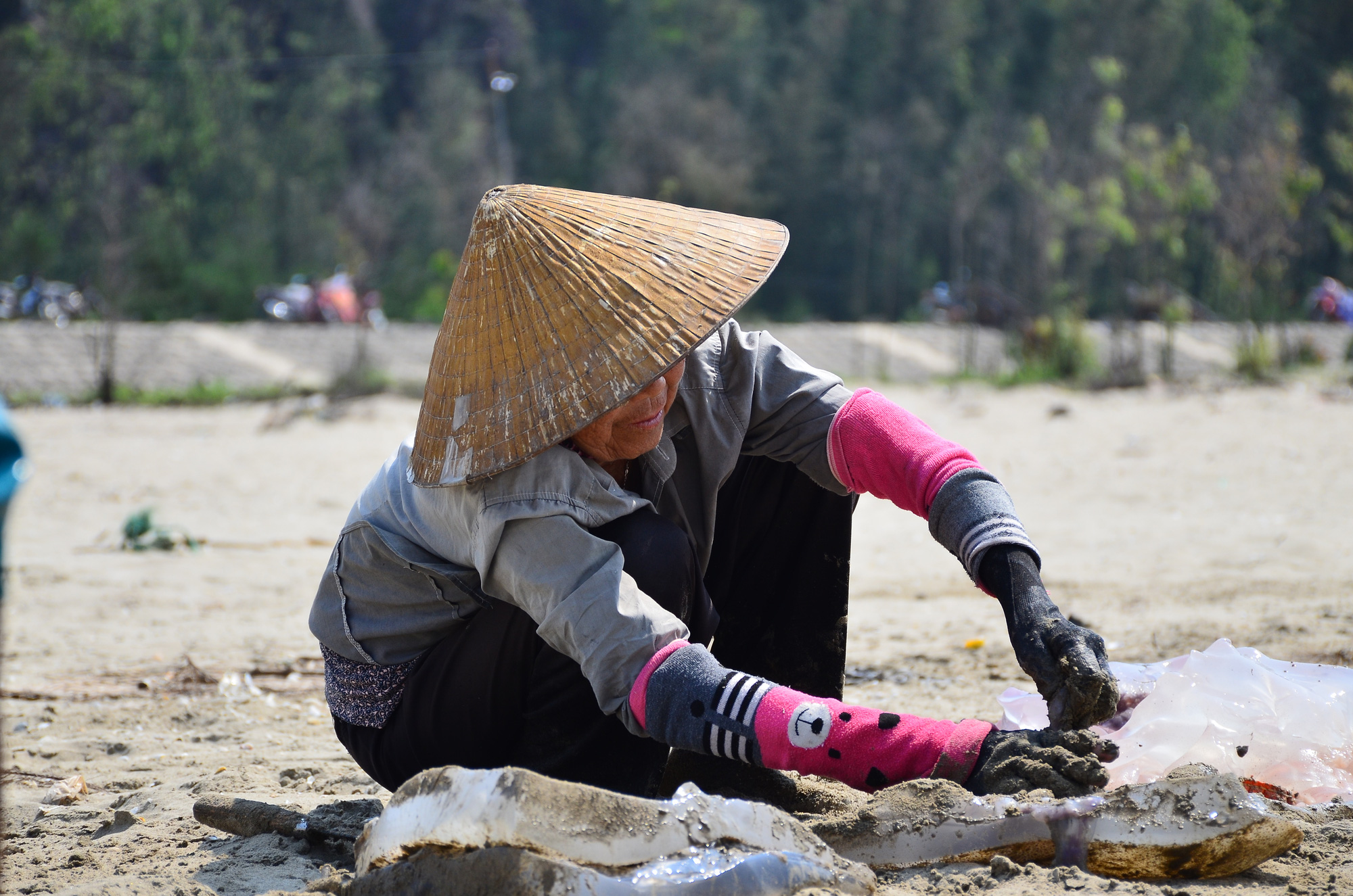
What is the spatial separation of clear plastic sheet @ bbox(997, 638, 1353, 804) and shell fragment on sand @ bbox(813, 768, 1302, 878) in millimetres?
249

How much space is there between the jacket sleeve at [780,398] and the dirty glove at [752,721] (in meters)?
0.53

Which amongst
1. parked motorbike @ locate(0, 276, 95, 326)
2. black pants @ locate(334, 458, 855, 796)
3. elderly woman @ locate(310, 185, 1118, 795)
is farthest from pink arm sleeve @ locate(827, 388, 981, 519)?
parked motorbike @ locate(0, 276, 95, 326)

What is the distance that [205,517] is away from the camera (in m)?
6.20

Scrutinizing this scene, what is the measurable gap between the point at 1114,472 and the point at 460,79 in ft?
98.7

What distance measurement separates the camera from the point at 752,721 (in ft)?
5.05

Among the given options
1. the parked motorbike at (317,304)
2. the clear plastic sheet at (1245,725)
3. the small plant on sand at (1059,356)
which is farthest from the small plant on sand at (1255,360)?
the parked motorbike at (317,304)

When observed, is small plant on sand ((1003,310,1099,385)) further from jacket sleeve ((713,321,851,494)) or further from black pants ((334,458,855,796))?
jacket sleeve ((713,321,851,494))

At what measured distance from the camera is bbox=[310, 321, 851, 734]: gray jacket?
156 cm

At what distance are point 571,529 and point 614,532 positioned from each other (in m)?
0.15

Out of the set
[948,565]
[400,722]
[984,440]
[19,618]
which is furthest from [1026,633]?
[984,440]

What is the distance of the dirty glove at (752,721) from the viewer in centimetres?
154

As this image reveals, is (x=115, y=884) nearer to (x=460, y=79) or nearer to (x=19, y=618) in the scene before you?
(x=19, y=618)

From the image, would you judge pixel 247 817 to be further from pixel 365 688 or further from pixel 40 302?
pixel 40 302

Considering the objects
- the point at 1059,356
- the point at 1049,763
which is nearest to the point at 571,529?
the point at 1049,763
